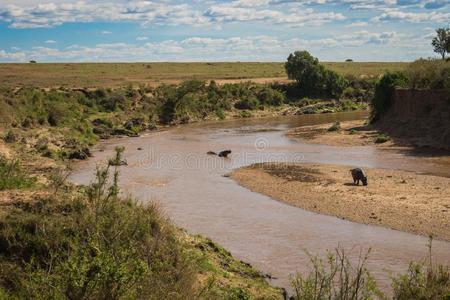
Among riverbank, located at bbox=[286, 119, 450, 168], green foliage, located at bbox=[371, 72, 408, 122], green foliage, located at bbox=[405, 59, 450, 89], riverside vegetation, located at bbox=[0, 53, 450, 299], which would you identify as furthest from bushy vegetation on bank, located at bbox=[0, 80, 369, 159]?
green foliage, located at bbox=[405, 59, 450, 89]

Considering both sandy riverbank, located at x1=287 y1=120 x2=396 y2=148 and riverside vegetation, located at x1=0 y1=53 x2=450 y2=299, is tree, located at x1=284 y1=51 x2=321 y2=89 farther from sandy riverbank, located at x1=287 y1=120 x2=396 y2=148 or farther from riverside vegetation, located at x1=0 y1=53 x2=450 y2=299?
riverside vegetation, located at x1=0 y1=53 x2=450 y2=299

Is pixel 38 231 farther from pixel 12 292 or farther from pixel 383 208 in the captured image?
pixel 383 208

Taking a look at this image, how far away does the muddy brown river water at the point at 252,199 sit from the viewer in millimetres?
15898

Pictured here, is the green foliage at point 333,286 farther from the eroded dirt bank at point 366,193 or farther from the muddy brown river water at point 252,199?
the eroded dirt bank at point 366,193

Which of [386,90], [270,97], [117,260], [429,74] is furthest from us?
[270,97]

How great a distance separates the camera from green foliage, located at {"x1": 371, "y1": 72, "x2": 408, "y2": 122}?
4456cm

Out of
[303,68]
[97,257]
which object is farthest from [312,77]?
[97,257]

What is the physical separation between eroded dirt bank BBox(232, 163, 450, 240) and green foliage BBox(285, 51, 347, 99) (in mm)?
42609

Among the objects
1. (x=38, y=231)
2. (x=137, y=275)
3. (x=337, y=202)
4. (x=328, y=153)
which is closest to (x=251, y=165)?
(x=328, y=153)

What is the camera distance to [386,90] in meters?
44.9

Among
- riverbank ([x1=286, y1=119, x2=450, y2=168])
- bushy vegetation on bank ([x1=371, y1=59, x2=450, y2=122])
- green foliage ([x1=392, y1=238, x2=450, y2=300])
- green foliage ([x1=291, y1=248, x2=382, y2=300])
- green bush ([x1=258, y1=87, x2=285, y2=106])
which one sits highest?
bushy vegetation on bank ([x1=371, y1=59, x2=450, y2=122])

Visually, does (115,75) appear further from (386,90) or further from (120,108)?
(386,90)

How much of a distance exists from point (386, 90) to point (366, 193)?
80.4ft

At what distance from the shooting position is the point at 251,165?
31.4 metres
